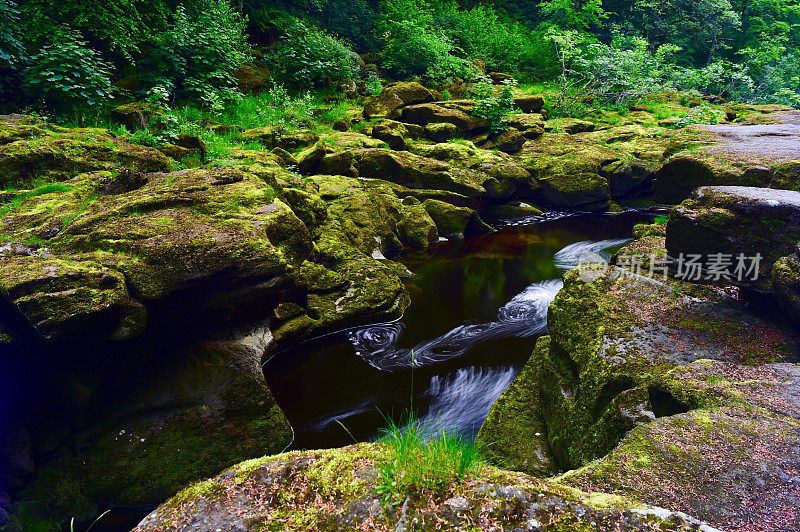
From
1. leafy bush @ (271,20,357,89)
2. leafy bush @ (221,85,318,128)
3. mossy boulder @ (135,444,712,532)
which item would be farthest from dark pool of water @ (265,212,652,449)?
leafy bush @ (271,20,357,89)

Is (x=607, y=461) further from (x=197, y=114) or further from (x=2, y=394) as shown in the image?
(x=197, y=114)

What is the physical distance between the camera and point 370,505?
169cm

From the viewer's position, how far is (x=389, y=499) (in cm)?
169

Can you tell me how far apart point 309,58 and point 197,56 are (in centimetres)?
547

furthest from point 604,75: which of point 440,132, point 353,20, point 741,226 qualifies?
point 741,226

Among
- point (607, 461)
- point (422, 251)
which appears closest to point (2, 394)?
point (607, 461)

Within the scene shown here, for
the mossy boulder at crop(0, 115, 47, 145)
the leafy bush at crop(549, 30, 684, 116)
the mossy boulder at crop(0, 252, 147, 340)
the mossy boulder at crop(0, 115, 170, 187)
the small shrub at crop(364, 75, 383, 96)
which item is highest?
the leafy bush at crop(549, 30, 684, 116)

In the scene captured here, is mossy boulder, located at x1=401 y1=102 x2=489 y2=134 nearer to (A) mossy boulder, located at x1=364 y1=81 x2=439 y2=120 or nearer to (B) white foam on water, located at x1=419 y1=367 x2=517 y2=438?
(A) mossy boulder, located at x1=364 y1=81 x2=439 y2=120

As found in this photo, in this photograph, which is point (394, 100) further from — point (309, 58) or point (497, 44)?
point (497, 44)

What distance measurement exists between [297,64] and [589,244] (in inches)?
527

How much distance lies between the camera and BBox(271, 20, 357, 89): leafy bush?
16547mm

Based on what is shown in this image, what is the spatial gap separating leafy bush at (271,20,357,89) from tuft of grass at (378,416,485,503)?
1728 cm

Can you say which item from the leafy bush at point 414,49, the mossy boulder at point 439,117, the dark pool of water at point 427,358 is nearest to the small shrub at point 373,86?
the leafy bush at point 414,49

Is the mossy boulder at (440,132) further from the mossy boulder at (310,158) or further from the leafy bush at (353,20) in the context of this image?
the leafy bush at (353,20)
